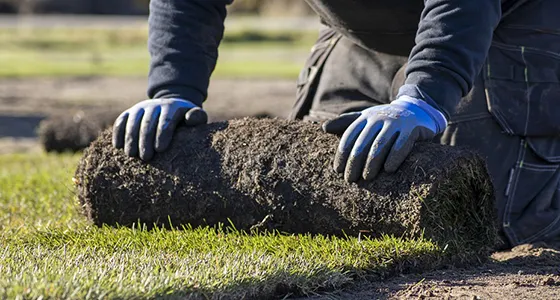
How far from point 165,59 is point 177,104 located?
335 millimetres

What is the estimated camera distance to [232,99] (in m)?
13.2

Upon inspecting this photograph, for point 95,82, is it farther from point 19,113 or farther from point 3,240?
point 3,240

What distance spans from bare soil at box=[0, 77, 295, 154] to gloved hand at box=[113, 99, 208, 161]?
4870 millimetres

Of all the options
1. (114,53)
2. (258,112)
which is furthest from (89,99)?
(114,53)

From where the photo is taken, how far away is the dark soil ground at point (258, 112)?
346 centimetres

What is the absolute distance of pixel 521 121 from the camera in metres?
4.76

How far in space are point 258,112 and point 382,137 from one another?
600 centimetres

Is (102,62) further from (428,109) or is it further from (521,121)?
(428,109)

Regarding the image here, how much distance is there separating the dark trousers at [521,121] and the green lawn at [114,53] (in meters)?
11.8

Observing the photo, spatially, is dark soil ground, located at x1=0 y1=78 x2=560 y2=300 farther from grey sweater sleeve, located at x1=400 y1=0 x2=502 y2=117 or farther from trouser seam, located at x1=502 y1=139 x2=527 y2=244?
grey sweater sleeve, located at x1=400 y1=0 x2=502 y2=117

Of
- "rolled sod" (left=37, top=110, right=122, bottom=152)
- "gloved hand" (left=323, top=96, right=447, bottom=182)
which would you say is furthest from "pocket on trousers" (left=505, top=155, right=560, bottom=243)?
"rolled sod" (left=37, top=110, right=122, bottom=152)

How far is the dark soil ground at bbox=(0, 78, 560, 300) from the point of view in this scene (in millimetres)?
3458

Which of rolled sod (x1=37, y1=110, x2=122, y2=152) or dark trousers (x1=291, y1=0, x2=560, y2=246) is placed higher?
dark trousers (x1=291, y1=0, x2=560, y2=246)

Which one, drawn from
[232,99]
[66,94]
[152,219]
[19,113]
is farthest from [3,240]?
[66,94]
